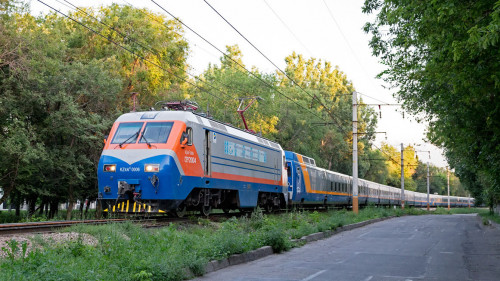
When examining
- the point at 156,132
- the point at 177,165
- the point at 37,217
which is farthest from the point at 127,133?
the point at 37,217

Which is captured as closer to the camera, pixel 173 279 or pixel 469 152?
pixel 173 279

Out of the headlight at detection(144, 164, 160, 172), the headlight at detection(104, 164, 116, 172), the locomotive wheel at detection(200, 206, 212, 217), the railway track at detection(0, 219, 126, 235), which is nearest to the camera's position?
the railway track at detection(0, 219, 126, 235)

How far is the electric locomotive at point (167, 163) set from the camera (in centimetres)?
1598

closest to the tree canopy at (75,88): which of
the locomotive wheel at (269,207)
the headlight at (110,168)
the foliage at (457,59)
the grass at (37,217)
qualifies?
the grass at (37,217)

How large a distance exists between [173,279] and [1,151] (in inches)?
663

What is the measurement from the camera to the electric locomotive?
15984 mm

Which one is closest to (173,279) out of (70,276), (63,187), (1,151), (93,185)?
(70,276)

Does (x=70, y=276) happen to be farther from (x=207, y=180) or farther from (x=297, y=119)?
(x=297, y=119)

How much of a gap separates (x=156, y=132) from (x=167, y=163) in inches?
54.8

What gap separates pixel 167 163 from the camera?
52.1 feet

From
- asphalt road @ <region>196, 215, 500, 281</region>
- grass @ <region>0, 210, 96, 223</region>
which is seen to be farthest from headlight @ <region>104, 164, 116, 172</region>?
asphalt road @ <region>196, 215, 500, 281</region>

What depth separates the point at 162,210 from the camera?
1623 cm

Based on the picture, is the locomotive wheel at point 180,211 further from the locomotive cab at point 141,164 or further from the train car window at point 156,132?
the train car window at point 156,132

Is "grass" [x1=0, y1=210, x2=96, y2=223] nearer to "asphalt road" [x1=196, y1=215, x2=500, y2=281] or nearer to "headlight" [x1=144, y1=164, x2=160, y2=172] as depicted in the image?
"headlight" [x1=144, y1=164, x2=160, y2=172]
